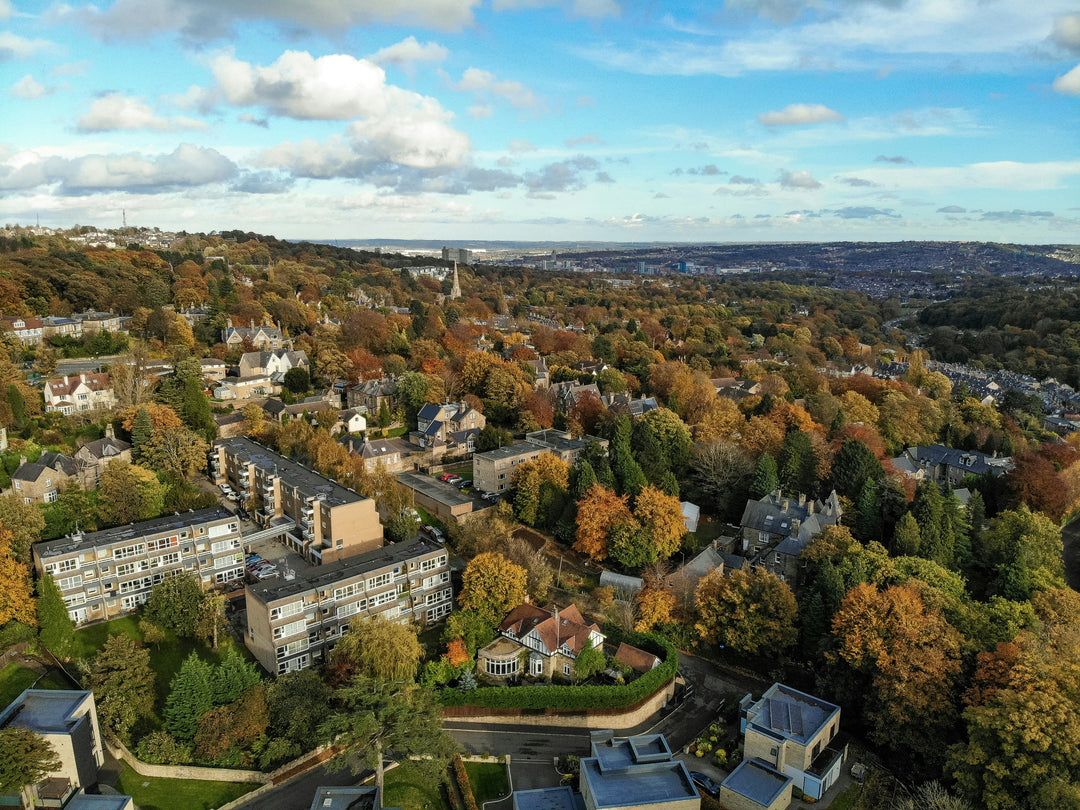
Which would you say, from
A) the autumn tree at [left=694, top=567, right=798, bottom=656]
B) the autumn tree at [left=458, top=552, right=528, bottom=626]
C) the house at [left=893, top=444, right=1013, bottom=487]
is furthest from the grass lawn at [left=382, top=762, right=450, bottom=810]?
the house at [left=893, top=444, right=1013, bottom=487]

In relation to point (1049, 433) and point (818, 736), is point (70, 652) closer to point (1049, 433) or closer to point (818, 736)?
Answer: point (818, 736)

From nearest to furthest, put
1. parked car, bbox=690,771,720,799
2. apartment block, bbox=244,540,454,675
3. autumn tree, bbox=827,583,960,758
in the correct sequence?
parked car, bbox=690,771,720,799 → autumn tree, bbox=827,583,960,758 → apartment block, bbox=244,540,454,675

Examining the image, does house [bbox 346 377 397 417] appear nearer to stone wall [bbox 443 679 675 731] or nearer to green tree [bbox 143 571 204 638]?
green tree [bbox 143 571 204 638]

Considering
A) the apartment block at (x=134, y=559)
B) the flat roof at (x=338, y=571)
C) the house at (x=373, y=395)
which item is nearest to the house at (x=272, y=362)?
the house at (x=373, y=395)

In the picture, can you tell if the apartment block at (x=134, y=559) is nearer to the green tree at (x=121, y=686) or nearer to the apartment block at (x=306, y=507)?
the apartment block at (x=306, y=507)

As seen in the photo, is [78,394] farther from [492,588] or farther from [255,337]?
[492,588]

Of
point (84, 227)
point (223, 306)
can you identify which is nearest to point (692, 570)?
point (223, 306)

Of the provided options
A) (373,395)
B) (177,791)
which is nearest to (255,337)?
(373,395)
